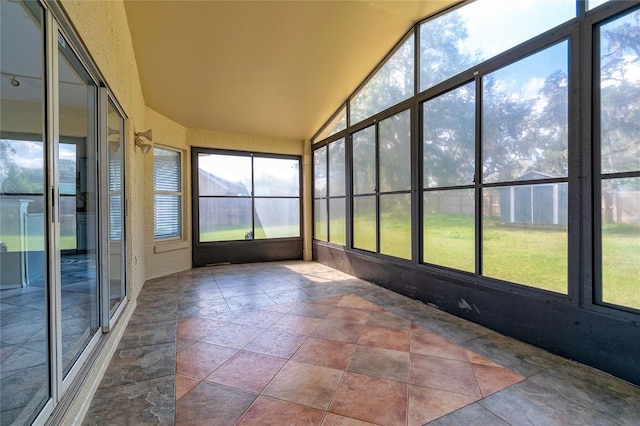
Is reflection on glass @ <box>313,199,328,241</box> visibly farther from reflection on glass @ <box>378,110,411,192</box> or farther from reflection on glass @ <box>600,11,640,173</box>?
reflection on glass @ <box>600,11,640,173</box>

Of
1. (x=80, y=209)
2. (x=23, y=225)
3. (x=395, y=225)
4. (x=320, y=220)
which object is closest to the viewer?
(x=23, y=225)

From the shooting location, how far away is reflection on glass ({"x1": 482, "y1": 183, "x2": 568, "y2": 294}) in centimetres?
240

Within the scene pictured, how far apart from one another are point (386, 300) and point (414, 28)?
3527 mm

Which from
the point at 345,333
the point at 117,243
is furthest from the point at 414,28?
the point at 117,243

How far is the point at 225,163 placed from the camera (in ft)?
19.8

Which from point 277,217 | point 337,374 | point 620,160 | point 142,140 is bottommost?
point 337,374

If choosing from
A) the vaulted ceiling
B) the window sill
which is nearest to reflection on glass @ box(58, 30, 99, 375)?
the vaulted ceiling

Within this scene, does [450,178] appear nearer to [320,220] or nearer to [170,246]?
[320,220]

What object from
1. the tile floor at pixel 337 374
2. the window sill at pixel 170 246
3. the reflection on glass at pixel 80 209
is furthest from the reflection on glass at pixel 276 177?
the reflection on glass at pixel 80 209

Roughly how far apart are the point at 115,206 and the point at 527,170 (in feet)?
12.6

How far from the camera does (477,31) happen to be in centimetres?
308

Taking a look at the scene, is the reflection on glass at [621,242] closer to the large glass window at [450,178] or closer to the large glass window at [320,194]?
the large glass window at [450,178]

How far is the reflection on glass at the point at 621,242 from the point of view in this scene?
6.45 feet

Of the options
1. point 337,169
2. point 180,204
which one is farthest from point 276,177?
point 180,204
